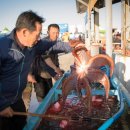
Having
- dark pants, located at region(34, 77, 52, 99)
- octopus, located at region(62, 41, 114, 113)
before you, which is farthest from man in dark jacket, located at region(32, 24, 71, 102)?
octopus, located at region(62, 41, 114, 113)

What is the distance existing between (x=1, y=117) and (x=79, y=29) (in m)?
45.4

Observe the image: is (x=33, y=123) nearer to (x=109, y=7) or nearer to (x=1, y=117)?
(x=1, y=117)

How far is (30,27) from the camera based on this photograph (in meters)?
3.56

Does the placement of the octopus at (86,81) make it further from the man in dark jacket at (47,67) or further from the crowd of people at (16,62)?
the man in dark jacket at (47,67)

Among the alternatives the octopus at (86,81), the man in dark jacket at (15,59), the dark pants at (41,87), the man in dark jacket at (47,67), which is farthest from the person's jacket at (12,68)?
the dark pants at (41,87)

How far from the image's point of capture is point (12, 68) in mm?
3725

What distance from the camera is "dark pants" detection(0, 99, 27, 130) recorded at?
3.92 metres

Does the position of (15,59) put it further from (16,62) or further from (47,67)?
(47,67)

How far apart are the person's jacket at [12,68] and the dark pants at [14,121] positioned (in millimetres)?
128

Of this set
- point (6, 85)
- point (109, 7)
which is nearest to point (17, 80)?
point (6, 85)

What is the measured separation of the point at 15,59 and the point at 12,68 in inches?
4.9

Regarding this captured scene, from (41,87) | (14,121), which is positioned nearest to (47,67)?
(41,87)

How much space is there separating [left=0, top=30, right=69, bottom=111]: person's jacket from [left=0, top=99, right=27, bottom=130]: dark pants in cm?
13

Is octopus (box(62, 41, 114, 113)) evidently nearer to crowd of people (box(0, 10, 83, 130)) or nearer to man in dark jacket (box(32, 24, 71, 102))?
crowd of people (box(0, 10, 83, 130))
